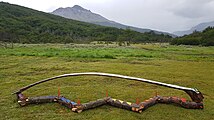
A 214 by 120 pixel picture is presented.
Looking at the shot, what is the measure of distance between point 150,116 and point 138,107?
→ 0.56m

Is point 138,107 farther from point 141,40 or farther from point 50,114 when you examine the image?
point 141,40

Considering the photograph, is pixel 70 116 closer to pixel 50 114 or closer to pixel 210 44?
pixel 50 114

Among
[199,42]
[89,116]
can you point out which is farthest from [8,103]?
[199,42]

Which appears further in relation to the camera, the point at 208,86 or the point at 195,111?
the point at 208,86

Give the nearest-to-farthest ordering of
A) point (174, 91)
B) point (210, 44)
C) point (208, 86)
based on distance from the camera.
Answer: point (174, 91) → point (208, 86) → point (210, 44)

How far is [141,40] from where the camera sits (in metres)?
98.1

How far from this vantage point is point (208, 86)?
13203 mm

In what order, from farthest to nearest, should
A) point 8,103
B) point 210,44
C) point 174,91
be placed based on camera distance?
point 210,44 < point 174,91 < point 8,103

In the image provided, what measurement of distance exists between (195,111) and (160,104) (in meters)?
1.39

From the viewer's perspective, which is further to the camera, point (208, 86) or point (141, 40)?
point (141, 40)

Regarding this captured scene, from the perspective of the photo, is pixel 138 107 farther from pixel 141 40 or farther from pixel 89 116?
pixel 141 40

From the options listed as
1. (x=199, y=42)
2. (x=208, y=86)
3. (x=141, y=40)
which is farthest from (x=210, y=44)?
(x=208, y=86)

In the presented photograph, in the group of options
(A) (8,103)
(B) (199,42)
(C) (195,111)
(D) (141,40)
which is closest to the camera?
(C) (195,111)

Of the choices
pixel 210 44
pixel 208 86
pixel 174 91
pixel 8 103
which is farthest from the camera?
pixel 210 44
